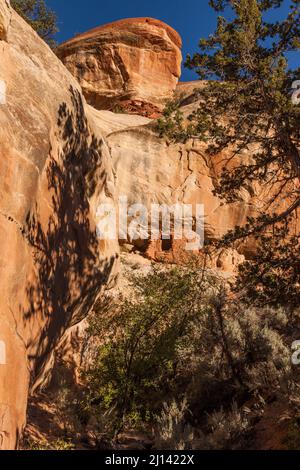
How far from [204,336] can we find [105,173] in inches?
204

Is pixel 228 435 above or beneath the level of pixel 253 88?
beneath

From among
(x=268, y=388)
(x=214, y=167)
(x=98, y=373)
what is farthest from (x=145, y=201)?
(x=268, y=388)

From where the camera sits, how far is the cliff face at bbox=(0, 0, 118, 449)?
672 centimetres

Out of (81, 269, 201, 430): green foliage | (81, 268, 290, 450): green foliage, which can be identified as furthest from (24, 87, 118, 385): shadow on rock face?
(81, 268, 290, 450): green foliage

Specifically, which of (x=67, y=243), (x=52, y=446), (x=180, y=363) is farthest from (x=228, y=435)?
(x=67, y=243)

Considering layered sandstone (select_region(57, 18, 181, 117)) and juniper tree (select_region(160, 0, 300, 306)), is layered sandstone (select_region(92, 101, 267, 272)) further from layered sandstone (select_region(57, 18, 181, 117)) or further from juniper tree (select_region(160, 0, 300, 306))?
layered sandstone (select_region(57, 18, 181, 117))

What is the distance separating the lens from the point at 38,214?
25.3 ft

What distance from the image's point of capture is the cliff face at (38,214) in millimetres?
6719

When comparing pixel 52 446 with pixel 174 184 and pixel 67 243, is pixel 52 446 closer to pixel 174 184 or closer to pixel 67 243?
pixel 67 243

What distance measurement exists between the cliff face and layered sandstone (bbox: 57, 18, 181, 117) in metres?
27.0

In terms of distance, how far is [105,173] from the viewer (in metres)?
11.6

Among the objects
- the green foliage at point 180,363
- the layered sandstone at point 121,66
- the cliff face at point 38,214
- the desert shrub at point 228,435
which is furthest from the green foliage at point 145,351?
the layered sandstone at point 121,66

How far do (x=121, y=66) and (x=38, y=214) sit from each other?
3212 cm
